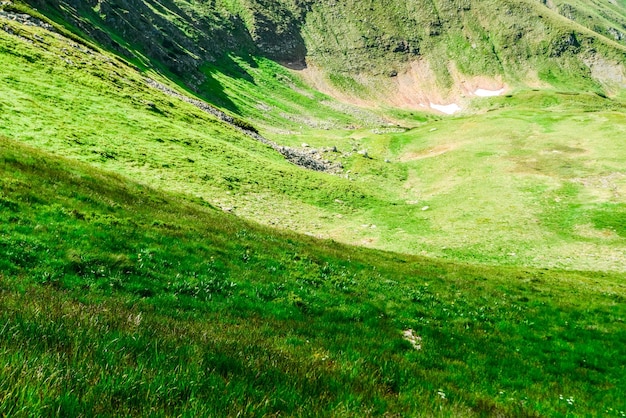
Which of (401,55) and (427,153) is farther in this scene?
(401,55)

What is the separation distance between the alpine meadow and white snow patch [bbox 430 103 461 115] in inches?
3418

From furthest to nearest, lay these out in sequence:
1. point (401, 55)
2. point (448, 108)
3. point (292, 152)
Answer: point (401, 55) < point (448, 108) < point (292, 152)

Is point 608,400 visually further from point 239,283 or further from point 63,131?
point 63,131

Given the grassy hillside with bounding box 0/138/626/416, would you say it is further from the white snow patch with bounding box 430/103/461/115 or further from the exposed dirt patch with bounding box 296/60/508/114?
the white snow patch with bounding box 430/103/461/115

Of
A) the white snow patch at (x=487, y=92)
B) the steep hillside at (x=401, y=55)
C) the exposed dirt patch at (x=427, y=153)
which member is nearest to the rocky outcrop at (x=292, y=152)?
the exposed dirt patch at (x=427, y=153)

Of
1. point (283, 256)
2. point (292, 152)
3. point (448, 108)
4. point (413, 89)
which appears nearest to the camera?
point (283, 256)

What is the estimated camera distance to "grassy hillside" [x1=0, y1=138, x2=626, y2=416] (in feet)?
11.8

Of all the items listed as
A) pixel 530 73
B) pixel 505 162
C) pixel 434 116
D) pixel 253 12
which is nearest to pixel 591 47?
pixel 530 73

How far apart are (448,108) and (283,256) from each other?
179391 mm

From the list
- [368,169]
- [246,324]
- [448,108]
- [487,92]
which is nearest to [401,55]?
[448,108]

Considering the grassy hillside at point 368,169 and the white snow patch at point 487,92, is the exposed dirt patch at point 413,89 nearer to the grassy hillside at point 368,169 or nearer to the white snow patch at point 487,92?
the white snow patch at point 487,92

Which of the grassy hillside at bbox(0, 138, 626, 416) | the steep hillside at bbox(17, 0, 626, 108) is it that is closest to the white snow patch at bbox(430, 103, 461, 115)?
the steep hillside at bbox(17, 0, 626, 108)

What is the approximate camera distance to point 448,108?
582 ft

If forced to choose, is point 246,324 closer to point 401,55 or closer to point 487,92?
point 487,92
